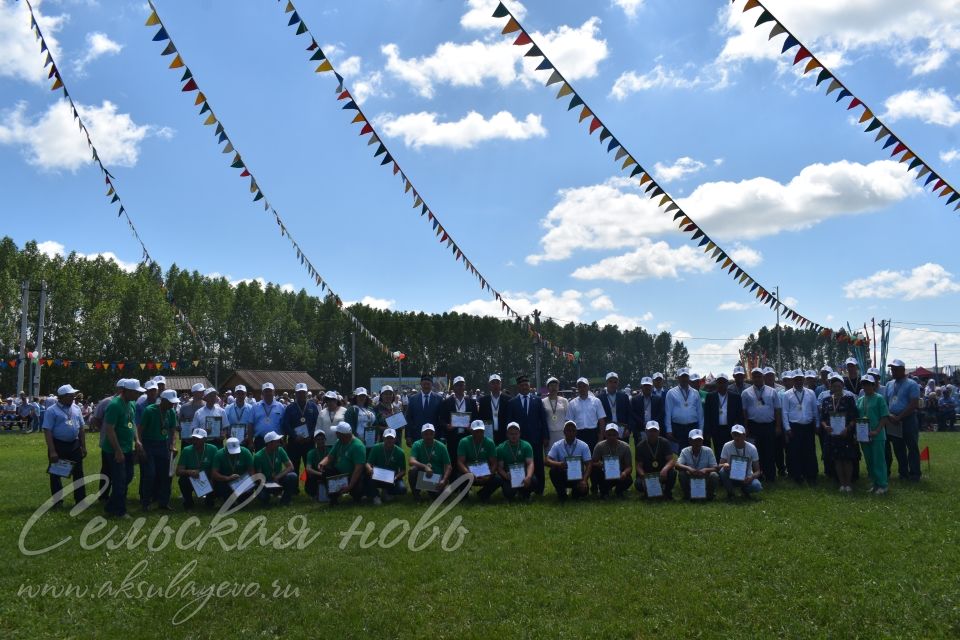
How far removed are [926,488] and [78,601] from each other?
406 inches

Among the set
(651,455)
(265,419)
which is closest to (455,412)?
(651,455)

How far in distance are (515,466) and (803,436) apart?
4485 mm

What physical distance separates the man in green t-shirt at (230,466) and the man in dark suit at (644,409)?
5.78 meters

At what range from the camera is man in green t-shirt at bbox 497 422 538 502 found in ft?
32.5

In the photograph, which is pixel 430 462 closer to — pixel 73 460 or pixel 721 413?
pixel 721 413

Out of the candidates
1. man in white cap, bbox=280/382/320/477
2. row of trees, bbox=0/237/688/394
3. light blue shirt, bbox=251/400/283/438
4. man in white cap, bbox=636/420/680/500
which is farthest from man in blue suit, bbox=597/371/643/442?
row of trees, bbox=0/237/688/394

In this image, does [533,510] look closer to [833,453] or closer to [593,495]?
[593,495]

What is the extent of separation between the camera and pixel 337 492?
997cm

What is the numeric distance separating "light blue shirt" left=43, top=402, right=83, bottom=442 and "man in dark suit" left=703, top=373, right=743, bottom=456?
362 inches

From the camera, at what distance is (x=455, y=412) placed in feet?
36.2

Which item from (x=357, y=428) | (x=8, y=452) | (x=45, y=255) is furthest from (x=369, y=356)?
(x=357, y=428)

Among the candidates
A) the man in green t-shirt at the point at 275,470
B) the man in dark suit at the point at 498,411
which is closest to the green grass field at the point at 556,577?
the man in green t-shirt at the point at 275,470

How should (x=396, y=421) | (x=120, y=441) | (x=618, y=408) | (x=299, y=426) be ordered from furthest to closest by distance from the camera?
(x=299, y=426) < (x=618, y=408) < (x=396, y=421) < (x=120, y=441)

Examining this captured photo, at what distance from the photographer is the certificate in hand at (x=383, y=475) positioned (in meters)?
10.1
